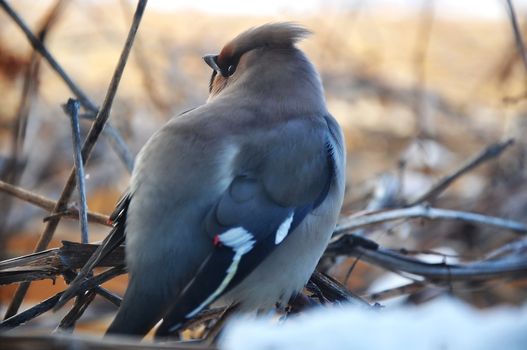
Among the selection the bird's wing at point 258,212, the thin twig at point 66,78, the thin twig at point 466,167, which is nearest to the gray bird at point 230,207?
the bird's wing at point 258,212

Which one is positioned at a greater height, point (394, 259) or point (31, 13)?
point (31, 13)

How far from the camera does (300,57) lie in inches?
88.9

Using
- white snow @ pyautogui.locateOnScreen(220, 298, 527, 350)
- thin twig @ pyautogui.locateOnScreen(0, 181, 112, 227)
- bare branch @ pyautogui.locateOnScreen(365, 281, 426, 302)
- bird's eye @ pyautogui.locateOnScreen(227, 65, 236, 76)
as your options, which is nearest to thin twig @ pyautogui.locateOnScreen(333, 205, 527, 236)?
bare branch @ pyautogui.locateOnScreen(365, 281, 426, 302)

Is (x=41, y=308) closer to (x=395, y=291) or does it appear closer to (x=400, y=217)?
(x=395, y=291)

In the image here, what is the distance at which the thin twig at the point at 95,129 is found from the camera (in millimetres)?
1823

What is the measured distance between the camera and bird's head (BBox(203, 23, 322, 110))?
2.15 m

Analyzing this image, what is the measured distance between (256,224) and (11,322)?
0.50 metres

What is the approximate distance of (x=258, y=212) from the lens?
5.82ft

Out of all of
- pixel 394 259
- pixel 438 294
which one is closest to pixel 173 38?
pixel 438 294

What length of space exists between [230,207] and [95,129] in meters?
0.39

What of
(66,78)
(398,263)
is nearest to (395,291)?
(398,263)

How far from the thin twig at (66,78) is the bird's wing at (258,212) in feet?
1.97

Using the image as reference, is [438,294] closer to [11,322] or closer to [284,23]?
[284,23]

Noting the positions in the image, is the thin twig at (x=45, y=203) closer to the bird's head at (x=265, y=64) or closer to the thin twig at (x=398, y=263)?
the bird's head at (x=265, y=64)
